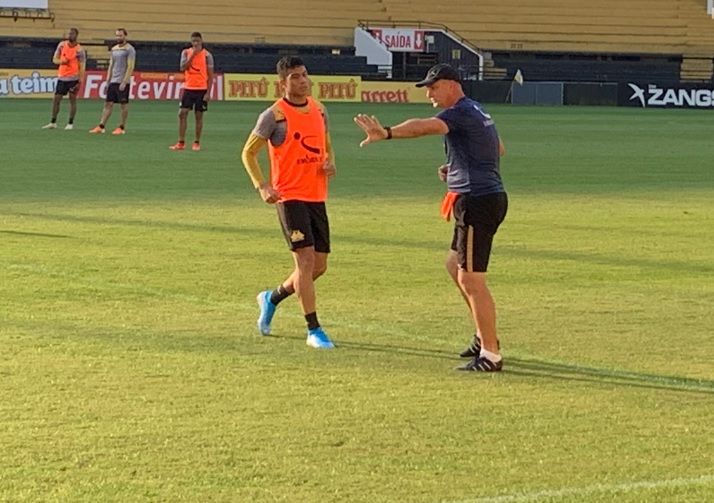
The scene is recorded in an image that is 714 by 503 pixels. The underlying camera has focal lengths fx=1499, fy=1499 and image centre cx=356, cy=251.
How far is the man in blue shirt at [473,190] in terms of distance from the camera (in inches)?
328

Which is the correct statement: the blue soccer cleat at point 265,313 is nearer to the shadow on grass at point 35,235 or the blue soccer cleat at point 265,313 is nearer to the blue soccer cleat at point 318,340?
the blue soccer cleat at point 318,340

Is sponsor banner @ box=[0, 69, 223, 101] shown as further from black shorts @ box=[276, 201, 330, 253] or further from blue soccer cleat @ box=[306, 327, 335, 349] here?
blue soccer cleat @ box=[306, 327, 335, 349]

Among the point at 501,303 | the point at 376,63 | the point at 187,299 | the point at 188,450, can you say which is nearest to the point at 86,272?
the point at 187,299

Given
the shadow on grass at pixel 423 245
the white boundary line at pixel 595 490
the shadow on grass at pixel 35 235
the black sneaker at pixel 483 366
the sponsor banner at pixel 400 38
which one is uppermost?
the sponsor banner at pixel 400 38

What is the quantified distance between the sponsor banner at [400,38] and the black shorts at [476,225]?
A: 47.7 meters

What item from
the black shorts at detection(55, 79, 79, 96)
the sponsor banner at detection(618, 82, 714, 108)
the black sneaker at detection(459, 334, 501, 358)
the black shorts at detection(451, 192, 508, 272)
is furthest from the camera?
the sponsor banner at detection(618, 82, 714, 108)

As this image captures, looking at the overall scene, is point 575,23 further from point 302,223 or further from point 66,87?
point 302,223

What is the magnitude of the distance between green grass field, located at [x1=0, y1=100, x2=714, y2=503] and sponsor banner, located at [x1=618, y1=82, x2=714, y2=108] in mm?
35727

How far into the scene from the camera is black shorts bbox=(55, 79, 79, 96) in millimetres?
29875

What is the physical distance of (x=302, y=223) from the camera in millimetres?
9312

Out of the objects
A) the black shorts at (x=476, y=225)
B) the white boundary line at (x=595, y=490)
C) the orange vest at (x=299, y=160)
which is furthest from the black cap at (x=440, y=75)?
the white boundary line at (x=595, y=490)

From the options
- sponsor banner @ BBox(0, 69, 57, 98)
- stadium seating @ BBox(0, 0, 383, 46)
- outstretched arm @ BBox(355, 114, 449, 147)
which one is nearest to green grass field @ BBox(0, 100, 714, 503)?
outstretched arm @ BBox(355, 114, 449, 147)

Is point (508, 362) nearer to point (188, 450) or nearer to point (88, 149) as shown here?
point (188, 450)

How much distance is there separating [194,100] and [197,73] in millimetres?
530
